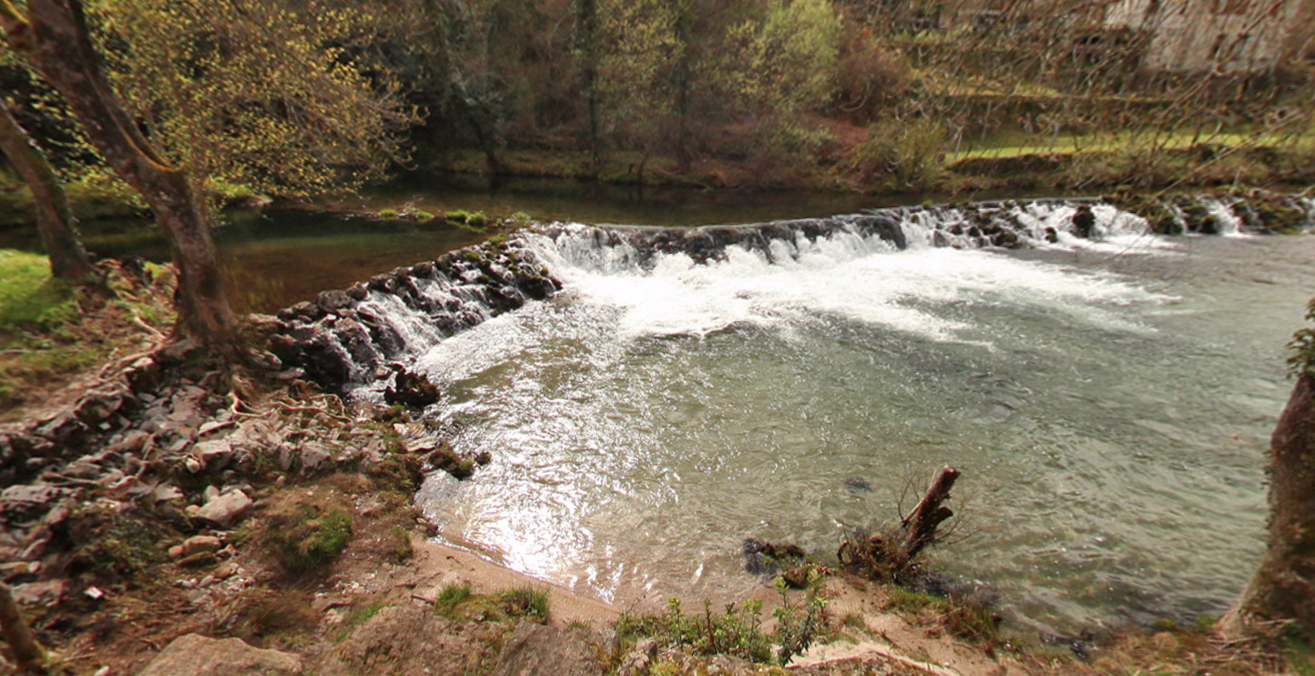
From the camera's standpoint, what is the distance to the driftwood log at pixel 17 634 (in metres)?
2.66

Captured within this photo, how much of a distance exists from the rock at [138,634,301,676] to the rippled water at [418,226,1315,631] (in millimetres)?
2901

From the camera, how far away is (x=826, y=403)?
948 centimetres

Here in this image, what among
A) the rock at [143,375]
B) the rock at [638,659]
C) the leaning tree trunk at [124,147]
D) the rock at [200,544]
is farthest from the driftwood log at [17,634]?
the leaning tree trunk at [124,147]

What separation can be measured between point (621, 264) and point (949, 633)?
13.9 meters

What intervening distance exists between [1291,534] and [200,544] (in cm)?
922

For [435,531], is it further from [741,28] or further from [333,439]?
[741,28]

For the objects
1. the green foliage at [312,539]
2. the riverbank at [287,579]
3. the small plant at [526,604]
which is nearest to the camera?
the riverbank at [287,579]

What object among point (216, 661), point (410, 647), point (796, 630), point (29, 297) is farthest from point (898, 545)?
point (29, 297)

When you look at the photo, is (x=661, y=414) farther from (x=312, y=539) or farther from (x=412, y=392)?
(x=312, y=539)

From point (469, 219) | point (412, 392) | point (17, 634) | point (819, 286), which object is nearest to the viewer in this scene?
point (17, 634)

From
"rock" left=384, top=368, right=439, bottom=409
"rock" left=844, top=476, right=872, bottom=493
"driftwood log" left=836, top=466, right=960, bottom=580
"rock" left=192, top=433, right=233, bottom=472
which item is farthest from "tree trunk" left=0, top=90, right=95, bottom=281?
"rock" left=844, top=476, right=872, bottom=493

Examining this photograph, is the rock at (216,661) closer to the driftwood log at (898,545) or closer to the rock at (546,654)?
the rock at (546,654)

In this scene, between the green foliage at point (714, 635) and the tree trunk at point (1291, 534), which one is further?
the tree trunk at point (1291, 534)

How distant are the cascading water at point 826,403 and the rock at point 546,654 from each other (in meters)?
2.18
